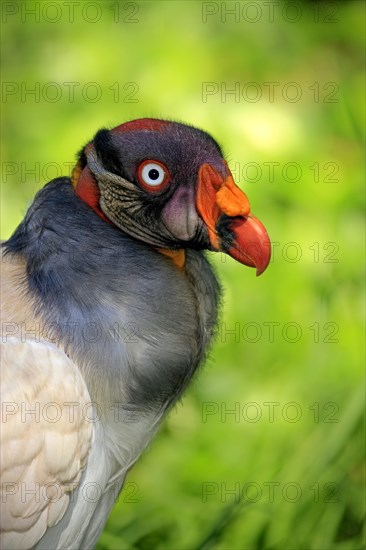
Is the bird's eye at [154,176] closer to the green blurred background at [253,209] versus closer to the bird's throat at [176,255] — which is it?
the bird's throat at [176,255]

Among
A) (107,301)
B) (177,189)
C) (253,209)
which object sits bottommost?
(107,301)

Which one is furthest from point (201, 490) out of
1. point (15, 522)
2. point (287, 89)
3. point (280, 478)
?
point (287, 89)

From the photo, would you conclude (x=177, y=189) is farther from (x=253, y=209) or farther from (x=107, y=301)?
(x=253, y=209)

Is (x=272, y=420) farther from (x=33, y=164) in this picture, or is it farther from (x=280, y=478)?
(x=33, y=164)

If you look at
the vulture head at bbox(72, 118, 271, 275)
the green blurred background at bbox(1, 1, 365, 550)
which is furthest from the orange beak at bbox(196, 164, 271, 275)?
the green blurred background at bbox(1, 1, 365, 550)

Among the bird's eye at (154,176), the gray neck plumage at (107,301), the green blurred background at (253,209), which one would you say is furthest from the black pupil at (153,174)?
the green blurred background at (253,209)

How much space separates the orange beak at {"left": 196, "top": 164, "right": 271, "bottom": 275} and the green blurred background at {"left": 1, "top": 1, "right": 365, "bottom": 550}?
0.58 m

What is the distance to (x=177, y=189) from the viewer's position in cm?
205

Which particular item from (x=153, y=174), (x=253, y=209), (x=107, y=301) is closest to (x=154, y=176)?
(x=153, y=174)

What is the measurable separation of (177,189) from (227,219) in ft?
0.41

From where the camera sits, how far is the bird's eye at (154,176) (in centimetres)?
204

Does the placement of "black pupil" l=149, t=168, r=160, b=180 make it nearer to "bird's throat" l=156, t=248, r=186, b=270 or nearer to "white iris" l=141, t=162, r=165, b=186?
"white iris" l=141, t=162, r=165, b=186

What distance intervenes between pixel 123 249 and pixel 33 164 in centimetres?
239

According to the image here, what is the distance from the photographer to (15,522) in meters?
2.01
